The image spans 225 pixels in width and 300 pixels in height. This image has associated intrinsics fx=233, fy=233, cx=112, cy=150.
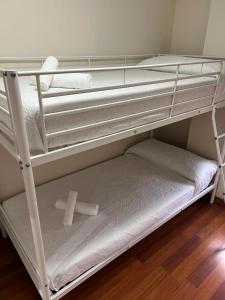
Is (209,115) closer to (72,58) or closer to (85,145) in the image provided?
(72,58)

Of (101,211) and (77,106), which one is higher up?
(77,106)

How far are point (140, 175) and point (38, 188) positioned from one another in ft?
2.97

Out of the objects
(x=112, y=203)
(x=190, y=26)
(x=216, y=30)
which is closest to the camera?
(x=112, y=203)

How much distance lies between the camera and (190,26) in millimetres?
2410

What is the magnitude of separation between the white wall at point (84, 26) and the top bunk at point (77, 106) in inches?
6.1

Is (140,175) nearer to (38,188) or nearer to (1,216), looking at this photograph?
(38,188)

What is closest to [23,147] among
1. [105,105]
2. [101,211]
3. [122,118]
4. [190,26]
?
[105,105]

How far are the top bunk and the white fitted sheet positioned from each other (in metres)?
0.65

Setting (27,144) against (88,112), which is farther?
(88,112)

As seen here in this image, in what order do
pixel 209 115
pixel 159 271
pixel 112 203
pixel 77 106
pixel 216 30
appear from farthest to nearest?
pixel 209 115
pixel 216 30
pixel 112 203
pixel 159 271
pixel 77 106

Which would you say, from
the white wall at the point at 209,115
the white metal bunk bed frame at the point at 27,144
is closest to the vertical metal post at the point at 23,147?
the white metal bunk bed frame at the point at 27,144

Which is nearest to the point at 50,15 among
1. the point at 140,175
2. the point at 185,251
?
the point at 140,175

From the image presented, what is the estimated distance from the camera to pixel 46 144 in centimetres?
94

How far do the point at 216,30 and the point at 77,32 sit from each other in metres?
1.17
